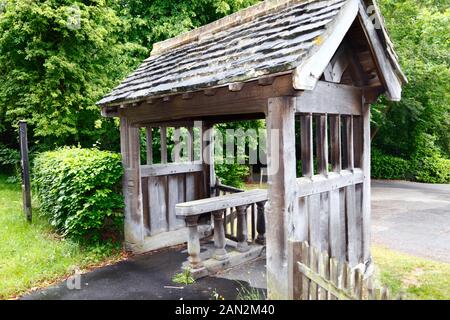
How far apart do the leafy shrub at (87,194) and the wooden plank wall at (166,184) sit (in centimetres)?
56

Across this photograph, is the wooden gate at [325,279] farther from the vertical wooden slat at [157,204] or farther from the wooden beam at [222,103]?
the vertical wooden slat at [157,204]

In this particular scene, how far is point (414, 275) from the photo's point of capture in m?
5.49

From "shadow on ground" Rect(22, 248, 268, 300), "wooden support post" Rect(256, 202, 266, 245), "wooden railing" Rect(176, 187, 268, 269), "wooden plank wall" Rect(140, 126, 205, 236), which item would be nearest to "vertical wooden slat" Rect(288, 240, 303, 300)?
"shadow on ground" Rect(22, 248, 268, 300)

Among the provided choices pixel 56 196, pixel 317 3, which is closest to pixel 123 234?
pixel 56 196

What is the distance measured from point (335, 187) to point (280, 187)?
114 centimetres

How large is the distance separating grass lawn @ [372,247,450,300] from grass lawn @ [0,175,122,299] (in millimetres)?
4527

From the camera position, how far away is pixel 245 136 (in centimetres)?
1316

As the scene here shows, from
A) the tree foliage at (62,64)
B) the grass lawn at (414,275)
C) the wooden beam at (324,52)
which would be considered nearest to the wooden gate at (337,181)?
the wooden beam at (324,52)

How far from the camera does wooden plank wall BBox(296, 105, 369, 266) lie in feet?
14.1

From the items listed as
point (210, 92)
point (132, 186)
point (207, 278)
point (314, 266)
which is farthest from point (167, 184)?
point (314, 266)

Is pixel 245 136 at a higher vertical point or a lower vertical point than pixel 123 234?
higher

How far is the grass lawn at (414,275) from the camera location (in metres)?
4.81

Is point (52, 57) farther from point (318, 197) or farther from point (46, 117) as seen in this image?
point (318, 197)

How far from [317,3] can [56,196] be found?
548cm
